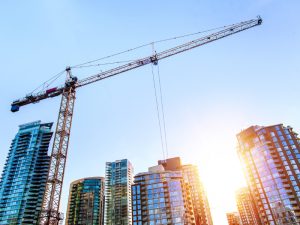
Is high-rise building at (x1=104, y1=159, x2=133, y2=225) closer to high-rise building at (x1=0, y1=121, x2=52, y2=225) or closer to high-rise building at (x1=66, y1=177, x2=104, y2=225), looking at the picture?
high-rise building at (x1=66, y1=177, x2=104, y2=225)

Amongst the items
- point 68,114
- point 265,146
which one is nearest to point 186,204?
point 265,146

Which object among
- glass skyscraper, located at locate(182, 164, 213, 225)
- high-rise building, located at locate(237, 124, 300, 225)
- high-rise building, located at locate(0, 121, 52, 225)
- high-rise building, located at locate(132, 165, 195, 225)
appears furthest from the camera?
glass skyscraper, located at locate(182, 164, 213, 225)

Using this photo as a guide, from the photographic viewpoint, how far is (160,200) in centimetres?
10662

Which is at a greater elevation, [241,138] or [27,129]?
[27,129]

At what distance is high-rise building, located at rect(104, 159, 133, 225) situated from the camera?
161125 mm

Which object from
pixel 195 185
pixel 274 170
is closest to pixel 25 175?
pixel 195 185

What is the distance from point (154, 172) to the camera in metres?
115

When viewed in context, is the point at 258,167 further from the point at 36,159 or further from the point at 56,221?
the point at 36,159

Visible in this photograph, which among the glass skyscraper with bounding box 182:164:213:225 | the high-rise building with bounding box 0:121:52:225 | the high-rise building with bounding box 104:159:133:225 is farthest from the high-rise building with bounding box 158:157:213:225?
the high-rise building with bounding box 0:121:52:225

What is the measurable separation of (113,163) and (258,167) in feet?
366

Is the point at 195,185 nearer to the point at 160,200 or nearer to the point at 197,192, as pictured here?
the point at 197,192

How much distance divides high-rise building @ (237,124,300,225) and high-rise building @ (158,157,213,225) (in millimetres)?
38703

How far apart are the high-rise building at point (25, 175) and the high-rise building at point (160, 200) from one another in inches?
2185

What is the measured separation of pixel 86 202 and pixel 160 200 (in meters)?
85.9
